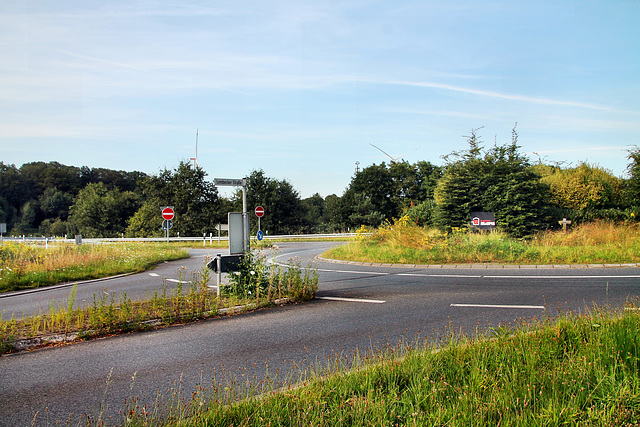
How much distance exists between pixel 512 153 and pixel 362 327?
22.5 metres

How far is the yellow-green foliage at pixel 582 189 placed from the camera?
981 inches

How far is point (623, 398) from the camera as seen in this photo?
322 cm

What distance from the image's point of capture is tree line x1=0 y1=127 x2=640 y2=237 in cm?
2330

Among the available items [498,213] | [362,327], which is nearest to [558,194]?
[498,213]

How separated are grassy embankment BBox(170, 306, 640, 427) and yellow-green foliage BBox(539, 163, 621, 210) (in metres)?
23.6

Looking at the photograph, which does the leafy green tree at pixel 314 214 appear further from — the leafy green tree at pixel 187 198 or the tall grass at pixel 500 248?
the tall grass at pixel 500 248

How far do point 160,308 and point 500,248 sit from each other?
12.3m

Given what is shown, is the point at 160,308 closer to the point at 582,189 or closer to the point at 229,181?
the point at 229,181

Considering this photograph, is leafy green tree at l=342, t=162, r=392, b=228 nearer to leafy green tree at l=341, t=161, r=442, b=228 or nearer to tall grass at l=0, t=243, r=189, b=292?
leafy green tree at l=341, t=161, r=442, b=228

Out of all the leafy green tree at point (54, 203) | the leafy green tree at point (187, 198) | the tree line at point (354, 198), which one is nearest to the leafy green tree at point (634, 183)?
the tree line at point (354, 198)

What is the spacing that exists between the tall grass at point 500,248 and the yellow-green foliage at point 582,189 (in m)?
5.26

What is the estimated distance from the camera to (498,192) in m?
23.0

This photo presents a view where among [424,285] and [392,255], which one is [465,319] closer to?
[424,285]

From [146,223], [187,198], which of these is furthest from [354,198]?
[146,223]
